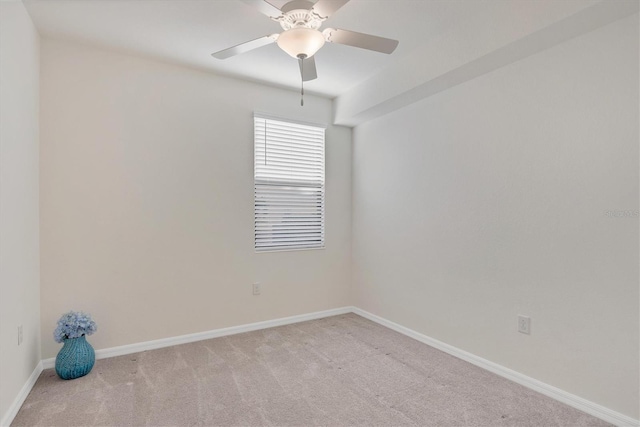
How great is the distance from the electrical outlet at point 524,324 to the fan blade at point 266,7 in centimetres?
258

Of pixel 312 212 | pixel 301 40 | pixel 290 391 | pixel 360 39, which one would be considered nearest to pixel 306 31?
pixel 301 40

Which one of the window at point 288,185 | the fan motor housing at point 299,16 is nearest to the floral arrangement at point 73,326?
the window at point 288,185

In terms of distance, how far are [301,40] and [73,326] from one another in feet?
8.57

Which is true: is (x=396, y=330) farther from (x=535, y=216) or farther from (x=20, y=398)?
(x=20, y=398)

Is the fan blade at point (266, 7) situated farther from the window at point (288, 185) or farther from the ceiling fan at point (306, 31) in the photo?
the window at point (288, 185)

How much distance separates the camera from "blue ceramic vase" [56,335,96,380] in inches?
99.0

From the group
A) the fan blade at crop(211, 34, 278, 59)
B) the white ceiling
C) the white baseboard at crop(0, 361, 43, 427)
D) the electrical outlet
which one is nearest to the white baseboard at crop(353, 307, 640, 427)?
the electrical outlet

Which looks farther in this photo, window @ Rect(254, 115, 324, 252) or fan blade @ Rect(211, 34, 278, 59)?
window @ Rect(254, 115, 324, 252)

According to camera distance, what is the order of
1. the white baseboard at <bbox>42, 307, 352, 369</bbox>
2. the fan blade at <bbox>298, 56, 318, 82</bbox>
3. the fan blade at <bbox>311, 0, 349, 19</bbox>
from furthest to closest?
1. the white baseboard at <bbox>42, 307, 352, 369</bbox>
2. the fan blade at <bbox>298, 56, 318, 82</bbox>
3. the fan blade at <bbox>311, 0, 349, 19</bbox>

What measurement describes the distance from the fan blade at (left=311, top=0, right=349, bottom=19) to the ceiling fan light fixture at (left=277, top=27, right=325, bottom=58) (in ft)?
0.32

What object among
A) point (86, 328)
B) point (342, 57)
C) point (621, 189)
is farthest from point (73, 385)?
point (621, 189)

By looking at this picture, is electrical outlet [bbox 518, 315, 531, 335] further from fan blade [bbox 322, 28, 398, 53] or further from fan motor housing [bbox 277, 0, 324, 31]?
fan motor housing [bbox 277, 0, 324, 31]

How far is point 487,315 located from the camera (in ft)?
9.02

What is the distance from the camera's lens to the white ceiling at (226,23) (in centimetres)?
230
